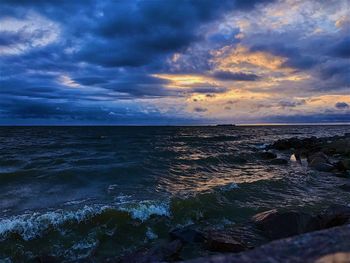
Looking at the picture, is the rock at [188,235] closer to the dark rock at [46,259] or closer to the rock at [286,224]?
the rock at [286,224]

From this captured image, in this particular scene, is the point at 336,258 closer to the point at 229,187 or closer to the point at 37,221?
the point at 37,221

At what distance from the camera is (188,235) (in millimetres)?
9453

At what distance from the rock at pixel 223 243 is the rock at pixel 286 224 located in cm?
155

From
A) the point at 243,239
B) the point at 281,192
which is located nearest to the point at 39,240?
the point at 243,239

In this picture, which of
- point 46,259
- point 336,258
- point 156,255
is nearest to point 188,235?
point 156,255

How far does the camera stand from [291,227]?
384 inches

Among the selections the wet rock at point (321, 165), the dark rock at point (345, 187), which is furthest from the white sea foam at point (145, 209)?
the wet rock at point (321, 165)

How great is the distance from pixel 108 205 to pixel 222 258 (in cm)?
1083

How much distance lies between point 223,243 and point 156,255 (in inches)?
74.2

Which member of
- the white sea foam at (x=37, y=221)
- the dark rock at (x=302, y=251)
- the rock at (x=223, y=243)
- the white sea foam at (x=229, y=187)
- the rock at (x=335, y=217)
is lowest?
the white sea foam at (x=37, y=221)

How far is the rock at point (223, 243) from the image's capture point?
834 centimetres

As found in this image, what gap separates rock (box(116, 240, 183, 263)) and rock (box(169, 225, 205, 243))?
907 mm

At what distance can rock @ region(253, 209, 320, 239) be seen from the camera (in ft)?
31.8

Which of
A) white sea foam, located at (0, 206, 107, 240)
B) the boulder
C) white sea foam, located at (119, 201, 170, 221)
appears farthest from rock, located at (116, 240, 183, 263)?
the boulder
